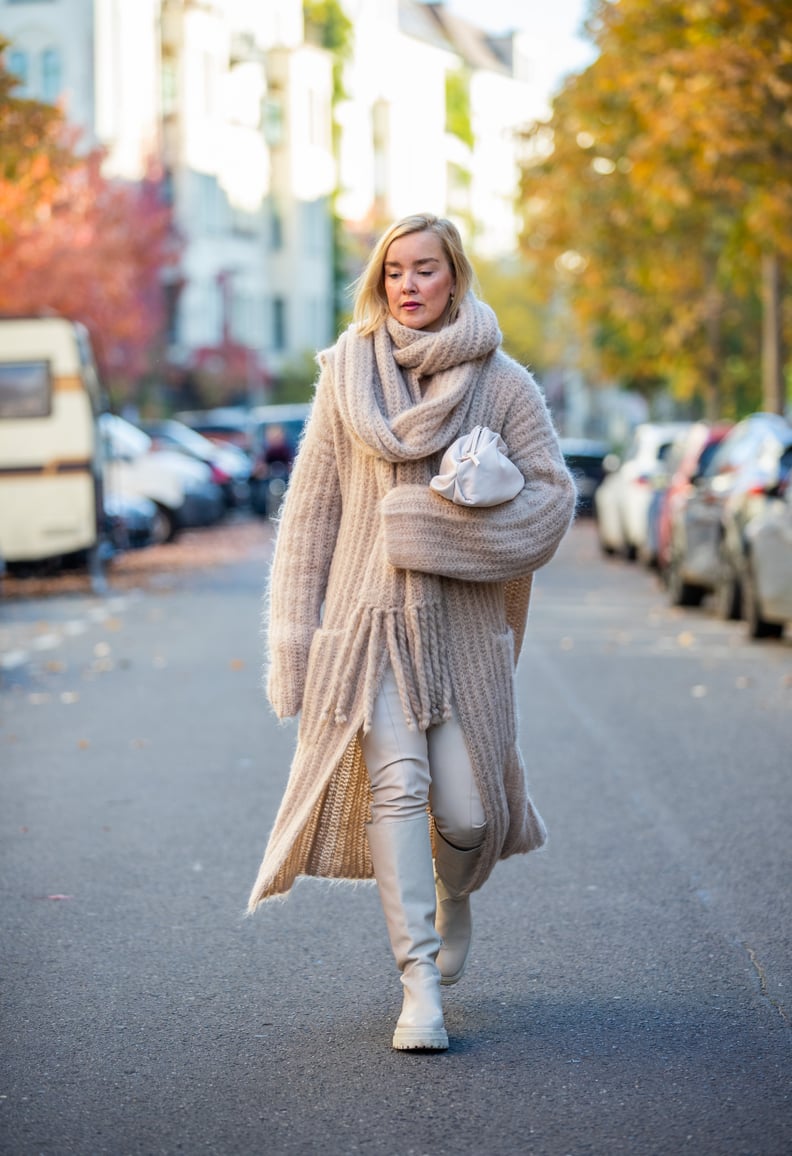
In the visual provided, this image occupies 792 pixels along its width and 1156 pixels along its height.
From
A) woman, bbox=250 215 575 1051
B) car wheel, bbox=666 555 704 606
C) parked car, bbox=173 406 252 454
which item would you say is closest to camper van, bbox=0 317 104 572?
car wheel, bbox=666 555 704 606

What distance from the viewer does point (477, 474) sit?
4707mm

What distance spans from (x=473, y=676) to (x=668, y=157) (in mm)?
20054

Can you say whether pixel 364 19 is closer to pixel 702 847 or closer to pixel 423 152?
pixel 423 152

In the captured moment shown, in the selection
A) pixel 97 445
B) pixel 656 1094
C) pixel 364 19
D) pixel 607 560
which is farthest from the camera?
pixel 364 19

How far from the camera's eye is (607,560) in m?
27.3

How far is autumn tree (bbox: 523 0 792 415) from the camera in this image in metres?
19.8

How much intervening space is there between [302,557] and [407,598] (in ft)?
0.90

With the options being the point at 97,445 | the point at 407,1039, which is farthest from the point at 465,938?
the point at 97,445

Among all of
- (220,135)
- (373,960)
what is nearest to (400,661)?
(373,960)

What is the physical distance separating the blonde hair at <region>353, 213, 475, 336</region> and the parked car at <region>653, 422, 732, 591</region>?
510 inches

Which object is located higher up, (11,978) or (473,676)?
(473,676)

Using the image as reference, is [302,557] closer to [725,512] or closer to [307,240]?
[725,512]

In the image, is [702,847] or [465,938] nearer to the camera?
[465,938]

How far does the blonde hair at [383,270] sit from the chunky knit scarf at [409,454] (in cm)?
4
